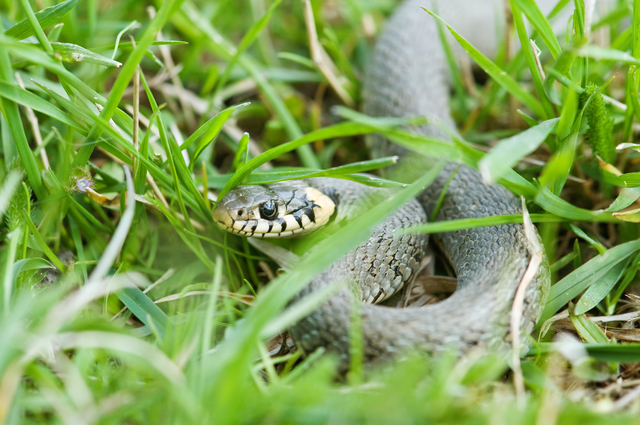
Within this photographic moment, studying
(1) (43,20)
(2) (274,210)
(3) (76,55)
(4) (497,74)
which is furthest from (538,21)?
(1) (43,20)

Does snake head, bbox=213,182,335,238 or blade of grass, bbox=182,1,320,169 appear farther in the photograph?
blade of grass, bbox=182,1,320,169

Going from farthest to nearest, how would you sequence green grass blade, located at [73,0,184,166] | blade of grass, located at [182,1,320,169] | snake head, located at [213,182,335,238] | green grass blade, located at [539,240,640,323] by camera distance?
blade of grass, located at [182,1,320,169] → snake head, located at [213,182,335,238] → green grass blade, located at [539,240,640,323] → green grass blade, located at [73,0,184,166]

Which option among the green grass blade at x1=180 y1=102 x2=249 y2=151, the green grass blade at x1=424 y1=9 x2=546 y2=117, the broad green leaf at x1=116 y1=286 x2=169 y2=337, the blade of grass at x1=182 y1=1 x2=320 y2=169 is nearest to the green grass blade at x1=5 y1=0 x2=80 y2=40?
the green grass blade at x1=180 y1=102 x2=249 y2=151

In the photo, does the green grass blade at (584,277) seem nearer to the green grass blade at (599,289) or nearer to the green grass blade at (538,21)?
the green grass blade at (599,289)

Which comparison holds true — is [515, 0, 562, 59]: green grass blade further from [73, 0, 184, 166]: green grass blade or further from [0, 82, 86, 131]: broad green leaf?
[0, 82, 86, 131]: broad green leaf

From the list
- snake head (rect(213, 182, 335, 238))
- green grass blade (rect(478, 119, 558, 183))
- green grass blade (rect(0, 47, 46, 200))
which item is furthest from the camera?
snake head (rect(213, 182, 335, 238))

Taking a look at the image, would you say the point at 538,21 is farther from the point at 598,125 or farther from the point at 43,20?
the point at 43,20
